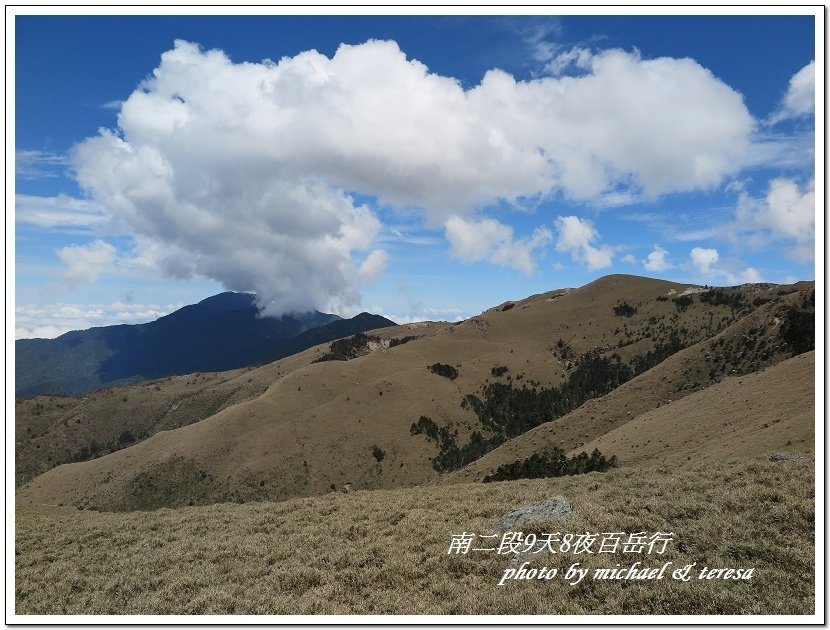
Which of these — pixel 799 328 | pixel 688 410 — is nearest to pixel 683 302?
pixel 799 328

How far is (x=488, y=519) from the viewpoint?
58.1 ft

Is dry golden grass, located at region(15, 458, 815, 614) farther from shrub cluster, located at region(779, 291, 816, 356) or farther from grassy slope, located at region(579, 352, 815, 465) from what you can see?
shrub cluster, located at region(779, 291, 816, 356)

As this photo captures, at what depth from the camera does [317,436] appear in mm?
88000

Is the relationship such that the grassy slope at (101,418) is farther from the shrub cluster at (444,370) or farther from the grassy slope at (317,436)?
the shrub cluster at (444,370)

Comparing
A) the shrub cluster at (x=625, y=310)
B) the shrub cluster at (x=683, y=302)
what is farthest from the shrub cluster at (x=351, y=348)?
the shrub cluster at (x=683, y=302)

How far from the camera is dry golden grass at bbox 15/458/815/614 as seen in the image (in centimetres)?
1028

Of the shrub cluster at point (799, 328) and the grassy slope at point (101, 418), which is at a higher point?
the shrub cluster at point (799, 328)

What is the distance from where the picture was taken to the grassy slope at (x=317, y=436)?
75.6 metres

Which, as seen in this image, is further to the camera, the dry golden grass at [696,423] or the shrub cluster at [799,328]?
the shrub cluster at [799,328]

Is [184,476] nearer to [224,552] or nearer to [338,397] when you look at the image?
[338,397]

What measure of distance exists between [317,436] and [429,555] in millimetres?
78071

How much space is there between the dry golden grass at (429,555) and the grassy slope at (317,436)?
40.9 m

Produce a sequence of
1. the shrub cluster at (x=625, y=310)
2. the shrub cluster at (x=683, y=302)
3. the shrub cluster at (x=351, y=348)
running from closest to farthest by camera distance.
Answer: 1. the shrub cluster at (x=683, y=302)
2. the shrub cluster at (x=625, y=310)
3. the shrub cluster at (x=351, y=348)
